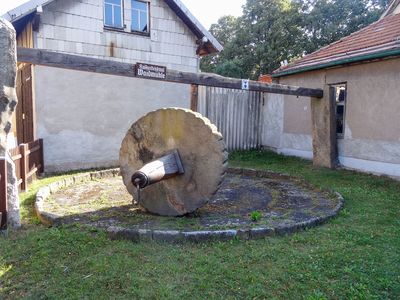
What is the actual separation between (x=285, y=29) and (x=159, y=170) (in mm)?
20822

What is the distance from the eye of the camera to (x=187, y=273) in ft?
10.4

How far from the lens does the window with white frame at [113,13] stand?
9219 millimetres

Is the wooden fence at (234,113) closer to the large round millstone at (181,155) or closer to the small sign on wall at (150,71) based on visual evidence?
the small sign on wall at (150,71)

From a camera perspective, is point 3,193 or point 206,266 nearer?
point 206,266

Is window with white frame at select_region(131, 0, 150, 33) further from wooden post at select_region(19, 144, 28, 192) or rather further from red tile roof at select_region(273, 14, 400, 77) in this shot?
wooden post at select_region(19, 144, 28, 192)

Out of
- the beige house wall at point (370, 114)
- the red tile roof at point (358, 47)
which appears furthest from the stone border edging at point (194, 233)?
the red tile roof at point (358, 47)

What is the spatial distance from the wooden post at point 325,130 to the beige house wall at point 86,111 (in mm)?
4212

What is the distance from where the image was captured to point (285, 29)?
22.9 m

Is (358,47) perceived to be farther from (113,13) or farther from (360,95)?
(113,13)

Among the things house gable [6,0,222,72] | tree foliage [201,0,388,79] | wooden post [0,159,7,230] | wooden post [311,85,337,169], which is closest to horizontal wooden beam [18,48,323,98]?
wooden post [0,159,7,230]

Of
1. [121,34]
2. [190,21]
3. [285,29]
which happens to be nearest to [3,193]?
[121,34]

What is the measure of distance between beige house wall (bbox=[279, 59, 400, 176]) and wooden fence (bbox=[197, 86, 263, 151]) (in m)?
2.59

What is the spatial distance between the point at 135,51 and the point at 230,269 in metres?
7.79

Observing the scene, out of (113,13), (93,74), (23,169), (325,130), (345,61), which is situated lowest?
(23,169)
